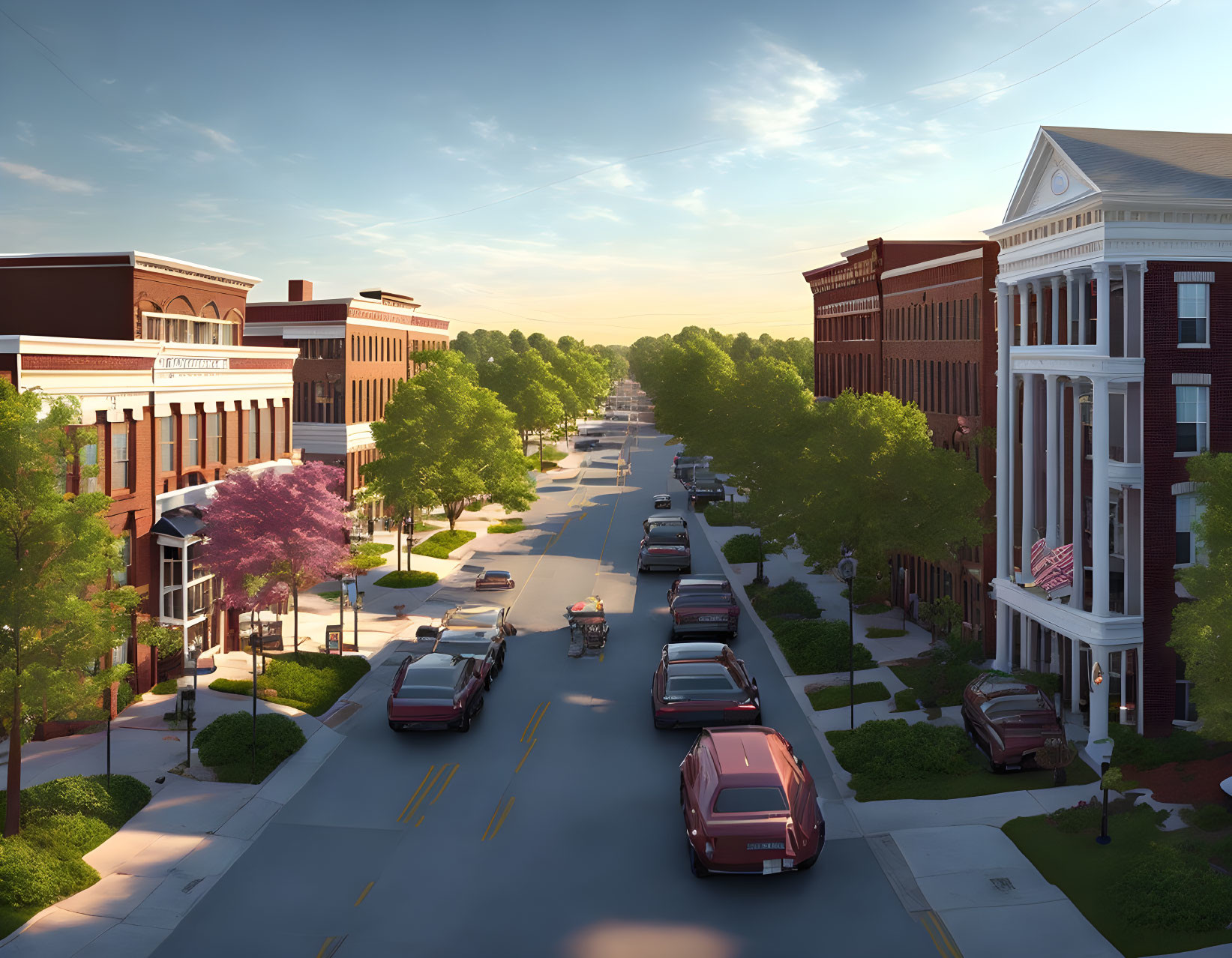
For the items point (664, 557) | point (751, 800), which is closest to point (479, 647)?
point (751, 800)

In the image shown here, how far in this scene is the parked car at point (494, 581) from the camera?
4788cm

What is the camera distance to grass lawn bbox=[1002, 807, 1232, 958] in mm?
16078

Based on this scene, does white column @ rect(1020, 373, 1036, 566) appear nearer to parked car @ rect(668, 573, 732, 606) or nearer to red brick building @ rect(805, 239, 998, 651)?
red brick building @ rect(805, 239, 998, 651)

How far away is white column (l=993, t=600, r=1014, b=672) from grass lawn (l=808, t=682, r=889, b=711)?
367 centimetres

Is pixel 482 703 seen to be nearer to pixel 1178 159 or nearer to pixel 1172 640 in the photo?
pixel 1172 640

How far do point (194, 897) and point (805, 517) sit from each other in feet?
77.2

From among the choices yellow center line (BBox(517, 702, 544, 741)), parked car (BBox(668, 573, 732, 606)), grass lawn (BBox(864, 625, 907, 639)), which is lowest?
yellow center line (BBox(517, 702, 544, 741))

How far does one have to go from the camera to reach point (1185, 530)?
86.9 ft

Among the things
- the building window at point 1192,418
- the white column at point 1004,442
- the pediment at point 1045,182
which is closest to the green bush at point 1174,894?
the building window at point 1192,418

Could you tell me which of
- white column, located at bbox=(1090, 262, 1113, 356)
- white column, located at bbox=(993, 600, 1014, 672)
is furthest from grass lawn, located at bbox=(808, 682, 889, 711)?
white column, located at bbox=(1090, 262, 1113, 356)

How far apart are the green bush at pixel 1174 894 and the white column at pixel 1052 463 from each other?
12910 millimetres

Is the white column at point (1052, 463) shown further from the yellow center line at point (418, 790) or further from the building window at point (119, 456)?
the building window at point (119, 456)

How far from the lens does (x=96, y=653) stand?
20.5m

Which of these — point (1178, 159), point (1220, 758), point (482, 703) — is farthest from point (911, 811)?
point (1178, 159)
